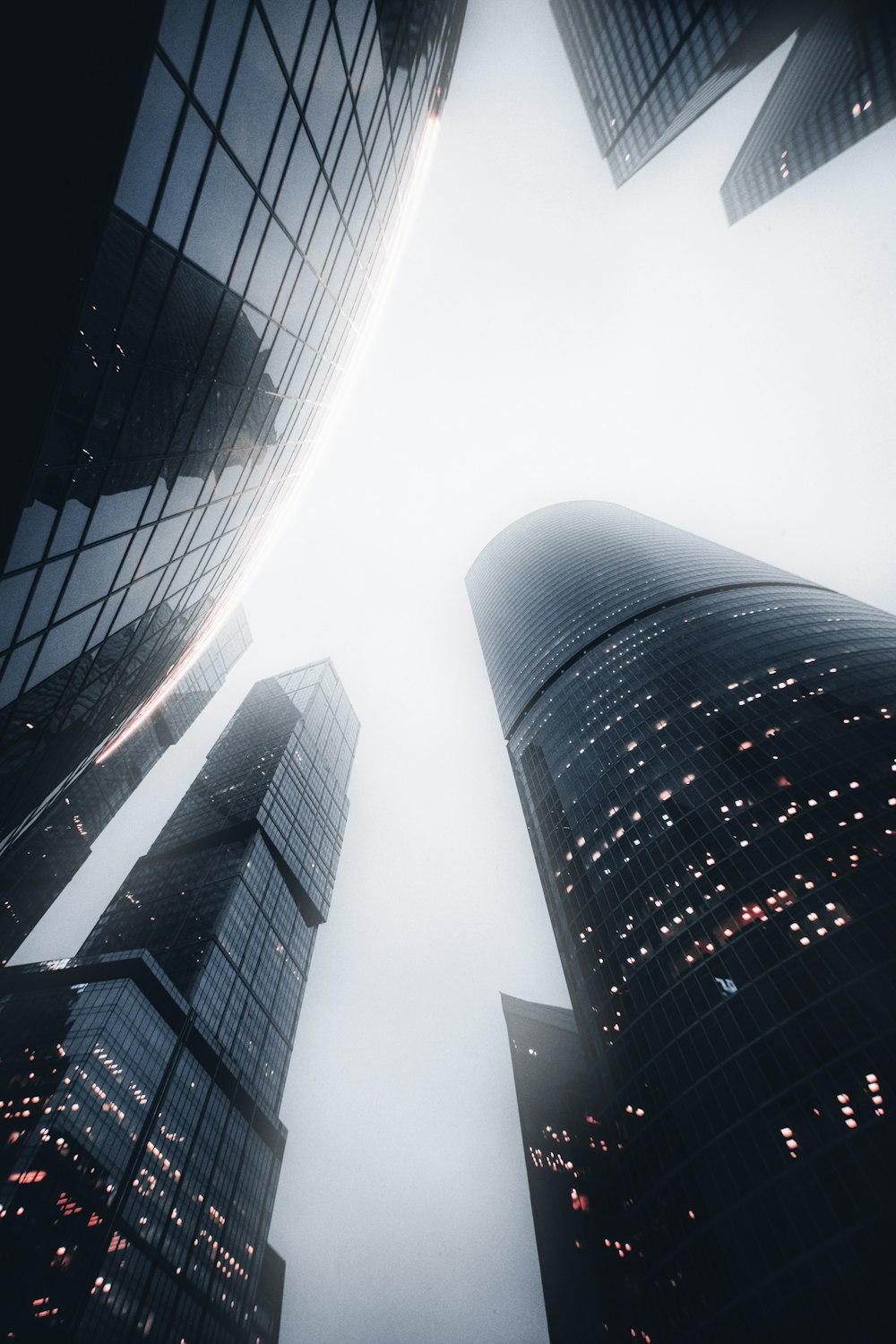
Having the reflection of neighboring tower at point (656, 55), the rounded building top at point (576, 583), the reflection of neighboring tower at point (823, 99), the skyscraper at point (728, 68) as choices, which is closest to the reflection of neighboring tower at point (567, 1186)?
the rounded building top at point (576, 583)

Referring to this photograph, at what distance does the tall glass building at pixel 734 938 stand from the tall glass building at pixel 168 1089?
4803 centimetres

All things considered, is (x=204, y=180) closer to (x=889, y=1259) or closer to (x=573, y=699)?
(x=889, y=1259)

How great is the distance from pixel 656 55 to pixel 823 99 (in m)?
37.7

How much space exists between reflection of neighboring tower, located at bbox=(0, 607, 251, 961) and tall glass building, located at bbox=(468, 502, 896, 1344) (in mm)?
87898

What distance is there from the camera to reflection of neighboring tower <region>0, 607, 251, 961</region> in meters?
110

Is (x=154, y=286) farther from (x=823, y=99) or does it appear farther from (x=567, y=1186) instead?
(x=823, y=99)

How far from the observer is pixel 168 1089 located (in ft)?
230

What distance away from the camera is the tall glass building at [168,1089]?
53781 mm

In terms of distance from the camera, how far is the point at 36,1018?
2773 inches

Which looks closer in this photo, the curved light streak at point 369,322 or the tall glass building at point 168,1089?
the curved light streak at point 369,322

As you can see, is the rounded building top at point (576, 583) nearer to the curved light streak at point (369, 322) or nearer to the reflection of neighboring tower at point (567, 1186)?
the reflection of neighboring tower at point (567, 1186)

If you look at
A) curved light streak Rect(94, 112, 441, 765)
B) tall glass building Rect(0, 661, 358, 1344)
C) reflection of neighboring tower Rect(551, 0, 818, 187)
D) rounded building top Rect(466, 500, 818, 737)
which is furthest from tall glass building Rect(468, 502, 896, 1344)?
reflection of neighboring tower Rect(551, 0, 818, 187)

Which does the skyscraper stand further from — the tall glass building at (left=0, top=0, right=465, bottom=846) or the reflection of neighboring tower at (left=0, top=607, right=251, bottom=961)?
the reflection of neighboring tower at (left=0, top=607, right=251, bottom=961)

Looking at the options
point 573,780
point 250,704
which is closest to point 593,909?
point 573,780
